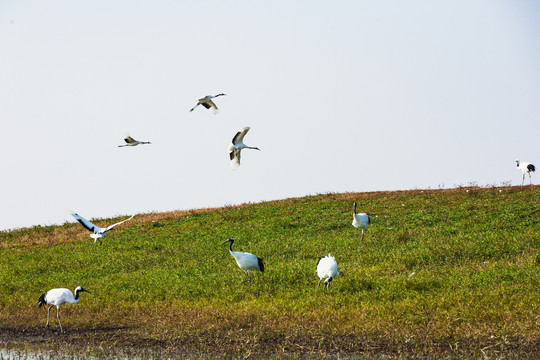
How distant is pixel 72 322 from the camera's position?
1462cm

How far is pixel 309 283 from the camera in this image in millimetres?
17031

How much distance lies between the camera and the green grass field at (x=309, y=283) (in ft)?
38.9

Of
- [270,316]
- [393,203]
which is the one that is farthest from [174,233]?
[270,316]

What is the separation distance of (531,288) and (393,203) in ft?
61.1

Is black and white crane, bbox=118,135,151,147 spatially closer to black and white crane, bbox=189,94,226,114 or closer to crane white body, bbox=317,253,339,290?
black and white crane, bbox=189,94,226,114

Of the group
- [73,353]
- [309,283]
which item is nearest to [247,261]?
[309,283]

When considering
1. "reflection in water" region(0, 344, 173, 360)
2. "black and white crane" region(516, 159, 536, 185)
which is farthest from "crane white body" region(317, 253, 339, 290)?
"black and white crane" region(516, 159, 536, 185)

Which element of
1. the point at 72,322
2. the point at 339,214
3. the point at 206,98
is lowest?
the point at 72,322

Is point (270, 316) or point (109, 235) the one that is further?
point (109, 235)

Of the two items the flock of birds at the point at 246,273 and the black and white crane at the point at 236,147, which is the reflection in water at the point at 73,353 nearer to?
the flock of birds at the point at 246,273

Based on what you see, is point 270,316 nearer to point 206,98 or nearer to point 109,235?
point 206,98

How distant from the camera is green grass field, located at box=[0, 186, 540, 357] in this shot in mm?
11852

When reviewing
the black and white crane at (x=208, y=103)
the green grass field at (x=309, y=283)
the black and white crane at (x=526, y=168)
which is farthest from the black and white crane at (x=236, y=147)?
the black and white crane at (x=526, y=168)

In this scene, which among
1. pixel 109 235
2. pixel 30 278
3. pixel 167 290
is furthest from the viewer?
pixel 109 235
